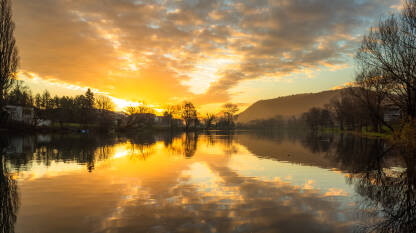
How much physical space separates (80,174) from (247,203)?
439 inches

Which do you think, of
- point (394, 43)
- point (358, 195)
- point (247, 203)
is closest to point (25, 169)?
point (247, 203)

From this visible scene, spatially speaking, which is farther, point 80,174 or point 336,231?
point 80,174

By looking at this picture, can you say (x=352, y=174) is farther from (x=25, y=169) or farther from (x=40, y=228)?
(x=25, y=169)

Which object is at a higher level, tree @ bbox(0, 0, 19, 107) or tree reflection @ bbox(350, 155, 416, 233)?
tree @ bbox(0, 0, 19, 107)

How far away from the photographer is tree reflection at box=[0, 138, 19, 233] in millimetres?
7271

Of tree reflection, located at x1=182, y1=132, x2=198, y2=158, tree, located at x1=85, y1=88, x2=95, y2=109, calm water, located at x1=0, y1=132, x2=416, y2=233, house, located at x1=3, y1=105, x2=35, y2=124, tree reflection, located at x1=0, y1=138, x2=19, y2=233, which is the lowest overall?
tree reflection, located at x1=182, y1=132, x2=198, y2=158

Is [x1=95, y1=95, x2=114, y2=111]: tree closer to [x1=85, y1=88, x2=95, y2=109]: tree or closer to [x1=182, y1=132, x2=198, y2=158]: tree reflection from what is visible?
[x1=85, y1=88, x2=95, y2=109]: tree

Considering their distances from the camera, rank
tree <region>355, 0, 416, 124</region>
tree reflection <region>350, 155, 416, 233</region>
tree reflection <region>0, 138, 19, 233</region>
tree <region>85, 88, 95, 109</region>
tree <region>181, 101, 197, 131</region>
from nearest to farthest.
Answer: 1. tree reflection <region>0, 138, 19, 233</region>
2. tree reflection <region>350, 155, 416, 233</region>
3. tree <region>355, 0, 416, 124</region>
4. tree <region>85, 88, 95, 109</region>
5. tree <region>181, 101, 197, 131</region>

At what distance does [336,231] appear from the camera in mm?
6961

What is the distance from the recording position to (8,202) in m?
9.35

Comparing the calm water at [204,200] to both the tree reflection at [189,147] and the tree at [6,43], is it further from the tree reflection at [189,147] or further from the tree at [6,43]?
the tree at [6,43]

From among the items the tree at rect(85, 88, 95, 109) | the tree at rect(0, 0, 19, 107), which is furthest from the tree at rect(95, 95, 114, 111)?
the tree at rect(0, 0, 19, 107)

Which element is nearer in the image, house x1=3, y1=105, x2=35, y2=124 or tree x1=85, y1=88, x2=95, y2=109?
house x1=3, y1=105, x2=35, y2=124

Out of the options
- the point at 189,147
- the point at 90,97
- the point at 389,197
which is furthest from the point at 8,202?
the point at 90,97
